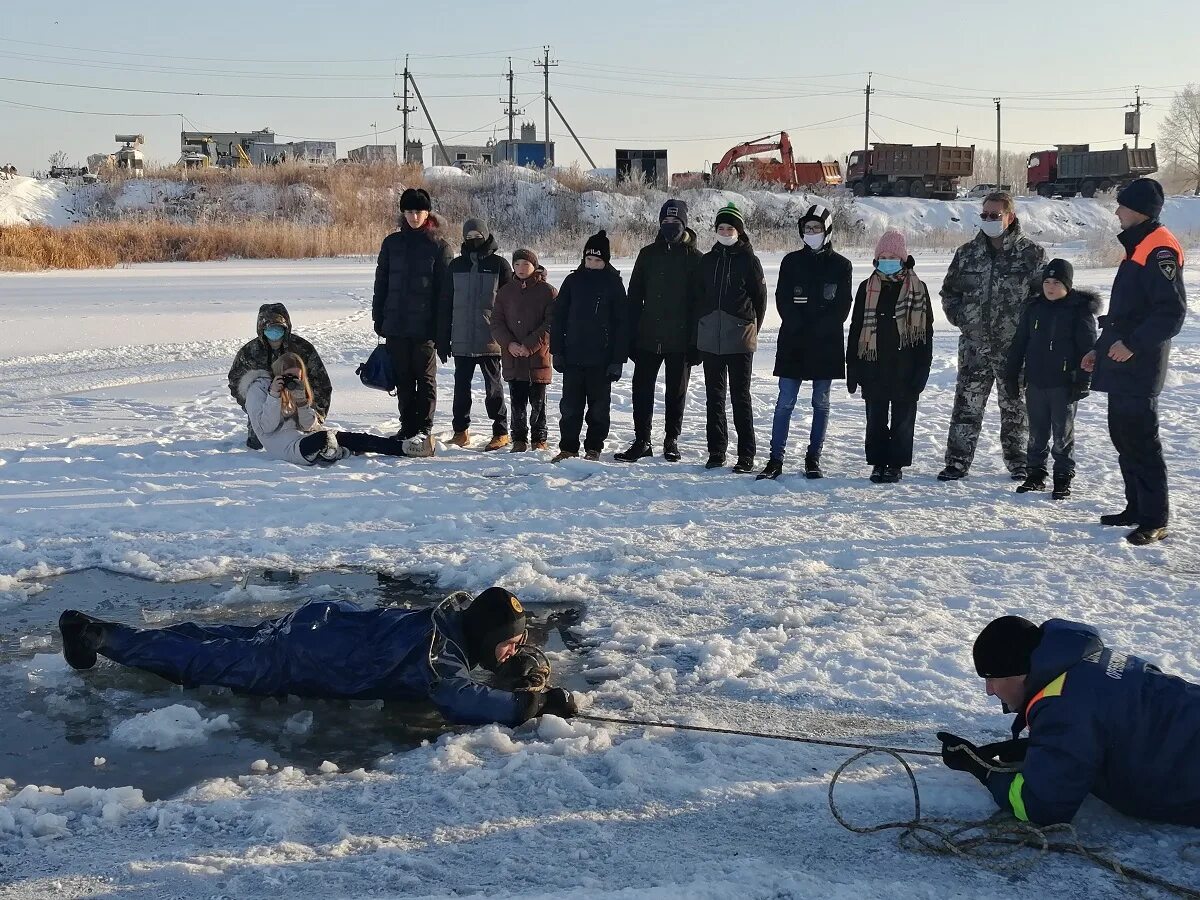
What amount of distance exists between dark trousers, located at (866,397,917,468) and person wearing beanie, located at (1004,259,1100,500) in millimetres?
756

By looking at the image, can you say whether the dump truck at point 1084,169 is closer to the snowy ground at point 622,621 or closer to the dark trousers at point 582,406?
the snowy ground at point 622,621

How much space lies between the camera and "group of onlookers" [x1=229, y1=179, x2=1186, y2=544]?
7.77m

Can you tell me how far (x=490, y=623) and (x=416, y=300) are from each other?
5061mm

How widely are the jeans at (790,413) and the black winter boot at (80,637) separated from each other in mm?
4827

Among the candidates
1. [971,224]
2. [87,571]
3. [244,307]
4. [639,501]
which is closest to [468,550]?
[639,501]

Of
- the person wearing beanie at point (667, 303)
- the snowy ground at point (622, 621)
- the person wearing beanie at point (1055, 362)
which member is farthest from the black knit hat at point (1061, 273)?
the person wearing beanie at point (667, 303)

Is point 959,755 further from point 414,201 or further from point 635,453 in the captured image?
point 414,201

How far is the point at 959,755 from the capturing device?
380 centimetres

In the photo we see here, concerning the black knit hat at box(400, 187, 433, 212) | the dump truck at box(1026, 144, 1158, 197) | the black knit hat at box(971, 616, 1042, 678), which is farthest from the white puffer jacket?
the dump truck at box(1026, 144, 1158, 197)

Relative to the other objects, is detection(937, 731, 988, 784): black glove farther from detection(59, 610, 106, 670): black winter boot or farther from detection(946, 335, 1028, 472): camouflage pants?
detection(946, 335, 1028, 472): camouflage pants

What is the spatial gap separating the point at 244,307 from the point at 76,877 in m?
14.8

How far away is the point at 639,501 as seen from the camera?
757 cm

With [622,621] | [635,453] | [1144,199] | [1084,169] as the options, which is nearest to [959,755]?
[622,621]

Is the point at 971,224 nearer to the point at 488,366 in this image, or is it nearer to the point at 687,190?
the point at 687,190
